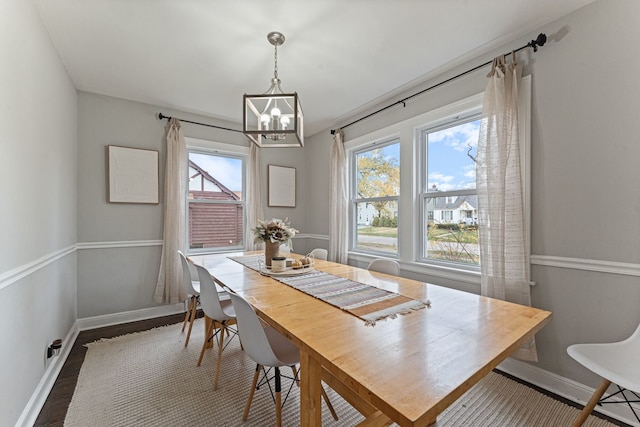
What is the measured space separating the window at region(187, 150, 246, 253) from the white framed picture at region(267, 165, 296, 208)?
1.38 feet

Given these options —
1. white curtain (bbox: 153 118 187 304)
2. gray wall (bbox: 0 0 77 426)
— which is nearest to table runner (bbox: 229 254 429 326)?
gray wall (bbox: 0 0 77 426)

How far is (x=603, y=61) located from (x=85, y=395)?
13.2 feet

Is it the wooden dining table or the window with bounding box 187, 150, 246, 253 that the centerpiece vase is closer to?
the wooden dining table

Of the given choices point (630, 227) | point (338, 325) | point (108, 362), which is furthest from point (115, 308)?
point (630, 227)

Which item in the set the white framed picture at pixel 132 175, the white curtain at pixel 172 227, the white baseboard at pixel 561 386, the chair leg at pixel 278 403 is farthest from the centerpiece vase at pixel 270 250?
the white baseboard at pixel 561 386

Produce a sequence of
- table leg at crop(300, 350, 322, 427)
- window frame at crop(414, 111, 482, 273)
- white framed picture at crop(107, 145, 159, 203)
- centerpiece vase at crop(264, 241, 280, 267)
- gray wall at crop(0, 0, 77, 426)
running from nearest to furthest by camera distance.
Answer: table leg at crop(300, 350, 322, 427) → gray wall at crop(0, 0, 77, 426) → centerpiece vase at crop(264, 241, 280, 267) → window frame at crop(414, 111, 482, 273) → white framed picture at crop(107, 145, 159, 203)

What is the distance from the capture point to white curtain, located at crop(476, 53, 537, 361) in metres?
2.00

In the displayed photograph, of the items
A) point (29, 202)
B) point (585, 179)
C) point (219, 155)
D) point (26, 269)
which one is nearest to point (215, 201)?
point (219, 155)

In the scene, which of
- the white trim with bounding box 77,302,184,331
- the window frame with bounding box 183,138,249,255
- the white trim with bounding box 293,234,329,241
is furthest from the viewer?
the white trim with bounding box 293,234,329,241

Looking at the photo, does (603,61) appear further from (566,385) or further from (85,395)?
(85,395)

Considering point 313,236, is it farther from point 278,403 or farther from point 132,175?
point 278,403

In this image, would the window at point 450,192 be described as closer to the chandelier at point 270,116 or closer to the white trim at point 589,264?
the white trim at point 589,264

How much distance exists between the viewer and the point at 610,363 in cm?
140

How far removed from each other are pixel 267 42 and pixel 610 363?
2940 mm
